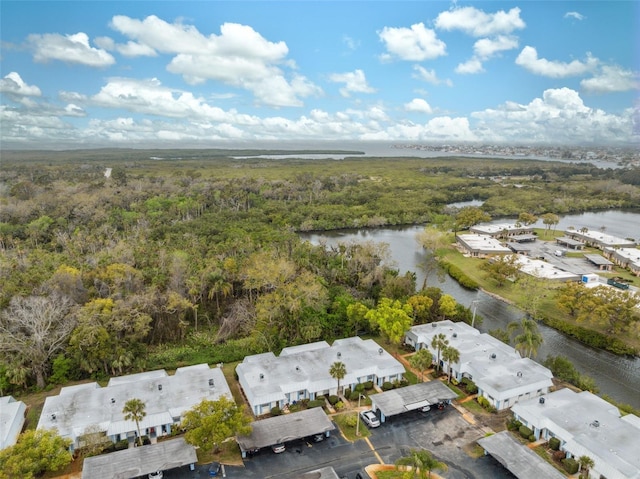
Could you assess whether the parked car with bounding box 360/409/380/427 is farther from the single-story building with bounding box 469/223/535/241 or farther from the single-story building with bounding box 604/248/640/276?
the single-story building with bounding box 469/223/535/241

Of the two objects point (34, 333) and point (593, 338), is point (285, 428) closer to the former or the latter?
point (34, 333)

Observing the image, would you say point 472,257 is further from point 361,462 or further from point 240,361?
point 361,462

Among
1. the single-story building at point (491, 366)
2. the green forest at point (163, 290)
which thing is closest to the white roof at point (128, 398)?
the green forest at point (163, 290)

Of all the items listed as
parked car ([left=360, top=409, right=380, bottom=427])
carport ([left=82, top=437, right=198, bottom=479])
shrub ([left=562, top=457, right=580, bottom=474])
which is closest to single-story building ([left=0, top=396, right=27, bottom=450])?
carport ([left=82, top=437, right=198, bottom=479])

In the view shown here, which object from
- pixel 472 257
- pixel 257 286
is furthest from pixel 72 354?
pixel 472 257

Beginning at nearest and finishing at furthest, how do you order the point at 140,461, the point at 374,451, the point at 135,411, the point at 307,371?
the point at 140,461
the point at 135,411
the point at 374,451
the point at 307,371

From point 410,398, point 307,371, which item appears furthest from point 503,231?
point 307,371
